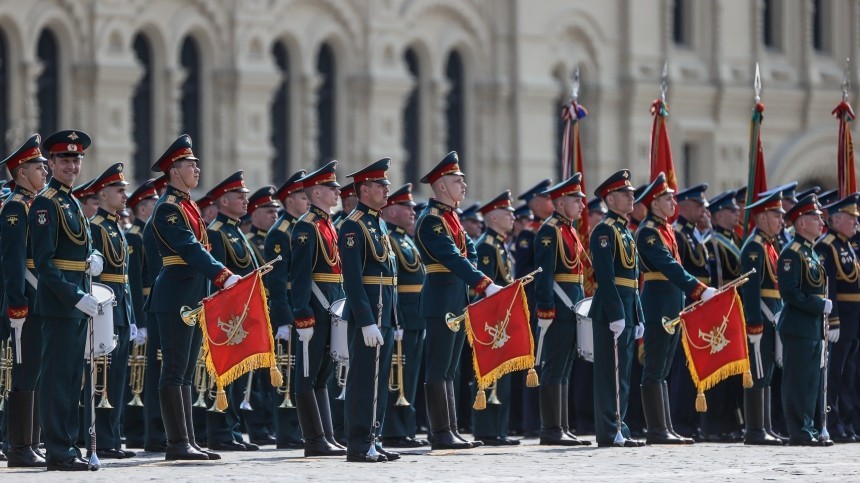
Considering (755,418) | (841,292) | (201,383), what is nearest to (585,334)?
(755,418)

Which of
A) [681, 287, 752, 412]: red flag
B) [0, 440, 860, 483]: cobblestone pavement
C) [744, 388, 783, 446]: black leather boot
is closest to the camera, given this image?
[0, 440, 860, 483]: cobblestone pavement

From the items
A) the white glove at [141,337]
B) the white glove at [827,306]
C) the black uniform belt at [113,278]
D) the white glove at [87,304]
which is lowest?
the white glove at [141,337]

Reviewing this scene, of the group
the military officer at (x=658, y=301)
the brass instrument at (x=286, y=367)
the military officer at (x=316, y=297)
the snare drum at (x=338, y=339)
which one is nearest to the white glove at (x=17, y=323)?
the military officer at (x=316, y=297)

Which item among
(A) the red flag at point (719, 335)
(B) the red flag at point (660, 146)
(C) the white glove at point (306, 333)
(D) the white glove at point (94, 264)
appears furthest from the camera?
(B) the red flag at point (660, 146)

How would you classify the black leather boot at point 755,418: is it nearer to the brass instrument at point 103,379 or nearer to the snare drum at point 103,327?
the brass instrument at point 103,379

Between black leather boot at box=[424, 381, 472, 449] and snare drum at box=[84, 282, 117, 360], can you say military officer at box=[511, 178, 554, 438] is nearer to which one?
black leather boot at box=[424, 381, 472, 449]

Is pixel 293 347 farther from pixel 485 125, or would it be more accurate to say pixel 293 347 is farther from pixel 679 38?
pixel 679 38

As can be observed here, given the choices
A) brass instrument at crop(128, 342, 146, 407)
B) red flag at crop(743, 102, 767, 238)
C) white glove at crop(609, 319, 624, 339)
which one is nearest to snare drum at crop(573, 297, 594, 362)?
white glove at crop(609, 319, 624, 339)

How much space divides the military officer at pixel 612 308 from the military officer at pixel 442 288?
0.85m

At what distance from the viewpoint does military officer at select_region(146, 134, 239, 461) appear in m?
12.4

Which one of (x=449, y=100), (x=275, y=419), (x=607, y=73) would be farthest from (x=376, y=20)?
(x=275, y=419)

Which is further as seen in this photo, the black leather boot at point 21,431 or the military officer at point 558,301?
the military officer at point 558,301

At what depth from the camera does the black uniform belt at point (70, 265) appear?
1180 centimetres

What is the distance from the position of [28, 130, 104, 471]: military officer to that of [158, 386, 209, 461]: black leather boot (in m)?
0.64
